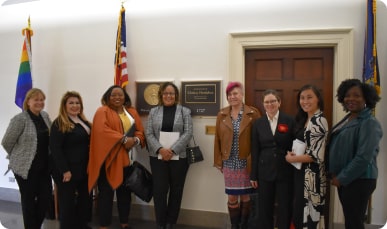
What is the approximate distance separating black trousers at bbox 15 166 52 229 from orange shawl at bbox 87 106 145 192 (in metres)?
0.44

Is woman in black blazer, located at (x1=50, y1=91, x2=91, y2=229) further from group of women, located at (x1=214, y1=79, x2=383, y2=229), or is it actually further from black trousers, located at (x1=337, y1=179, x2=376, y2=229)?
black trousers, located at (x1=337, y1=179, x2=376, y2=229)

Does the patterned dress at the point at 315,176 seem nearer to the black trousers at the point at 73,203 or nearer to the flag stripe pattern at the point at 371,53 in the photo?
the flag stripe pattern at the point at 371,53

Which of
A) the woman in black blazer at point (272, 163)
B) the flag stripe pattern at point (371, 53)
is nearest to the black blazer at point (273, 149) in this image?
the woman in black blazer at point (272, 163)

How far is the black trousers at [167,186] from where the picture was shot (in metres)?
2.55

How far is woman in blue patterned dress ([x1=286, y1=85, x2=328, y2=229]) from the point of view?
190 cm

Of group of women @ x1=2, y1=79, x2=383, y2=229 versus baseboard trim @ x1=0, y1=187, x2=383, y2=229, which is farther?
baseboard trim @ x1=0, y1=187, x2=383, y2=229

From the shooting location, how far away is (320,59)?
107 inches

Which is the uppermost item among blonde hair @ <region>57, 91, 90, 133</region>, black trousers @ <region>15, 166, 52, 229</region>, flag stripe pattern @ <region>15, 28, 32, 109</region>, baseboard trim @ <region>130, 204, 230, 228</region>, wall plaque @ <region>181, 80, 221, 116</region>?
flag stripe pattern @ <region>15, 28, 32, 109</region>

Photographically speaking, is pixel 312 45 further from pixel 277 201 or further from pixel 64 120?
pixel 64 120

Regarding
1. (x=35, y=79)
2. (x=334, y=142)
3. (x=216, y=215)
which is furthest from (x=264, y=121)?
(x=35, y=79)

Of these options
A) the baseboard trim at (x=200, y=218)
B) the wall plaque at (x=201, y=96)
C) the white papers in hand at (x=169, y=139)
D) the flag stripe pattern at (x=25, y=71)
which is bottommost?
the baseboard trim at (x=200, y=218)

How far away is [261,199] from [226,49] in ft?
5.06

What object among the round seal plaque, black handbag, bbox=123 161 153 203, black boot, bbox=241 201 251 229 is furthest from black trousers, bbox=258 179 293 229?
the round seal plaque

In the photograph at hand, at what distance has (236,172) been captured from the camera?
2393 mm
